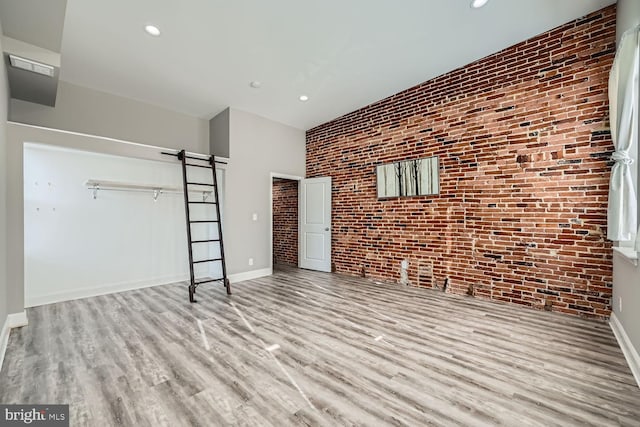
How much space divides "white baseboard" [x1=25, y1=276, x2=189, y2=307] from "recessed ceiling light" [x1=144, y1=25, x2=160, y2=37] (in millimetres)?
3639

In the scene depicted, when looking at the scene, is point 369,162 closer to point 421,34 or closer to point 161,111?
point 421,34

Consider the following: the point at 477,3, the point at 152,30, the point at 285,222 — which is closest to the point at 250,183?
the point at 285,222

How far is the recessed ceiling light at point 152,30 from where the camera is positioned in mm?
3162

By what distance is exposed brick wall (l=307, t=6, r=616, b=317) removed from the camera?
3244 mm

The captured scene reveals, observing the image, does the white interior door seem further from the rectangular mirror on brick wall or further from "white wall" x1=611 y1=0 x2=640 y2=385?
"white wall" x1=611 y1=0 x2=640 y2=385

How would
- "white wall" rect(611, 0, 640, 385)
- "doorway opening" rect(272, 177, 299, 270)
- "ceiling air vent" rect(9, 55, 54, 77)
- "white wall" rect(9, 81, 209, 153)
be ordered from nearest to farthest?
"white wall" rect(611, 0, 640, 385) < "ceiling air vent" rect(9, 55, 54, 77) < "white wall" rect(9, 81, 209, 153) < "doorway opening" rect(272, 177, 299, 270)

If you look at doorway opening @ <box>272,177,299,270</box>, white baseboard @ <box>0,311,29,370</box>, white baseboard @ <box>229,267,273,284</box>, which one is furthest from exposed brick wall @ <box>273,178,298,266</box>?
white baseboard @ <box>0,311,29,370</box>

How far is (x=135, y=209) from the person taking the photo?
15.6 ft

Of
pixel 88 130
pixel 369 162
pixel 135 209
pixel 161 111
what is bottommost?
pixel 135 209

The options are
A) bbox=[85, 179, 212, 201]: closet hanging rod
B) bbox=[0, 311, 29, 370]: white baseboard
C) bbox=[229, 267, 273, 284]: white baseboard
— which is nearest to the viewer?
bbox=[0, 311, 29, 370]: white baseboard

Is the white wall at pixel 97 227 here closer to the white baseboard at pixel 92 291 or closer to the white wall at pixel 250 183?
the white baseboard at pixel 92 291

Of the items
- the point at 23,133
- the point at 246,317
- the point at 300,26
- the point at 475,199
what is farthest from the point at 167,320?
the point at 475,199

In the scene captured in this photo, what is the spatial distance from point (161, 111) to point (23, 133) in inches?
82.5

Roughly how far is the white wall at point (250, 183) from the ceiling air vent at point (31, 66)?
2.42 metres
